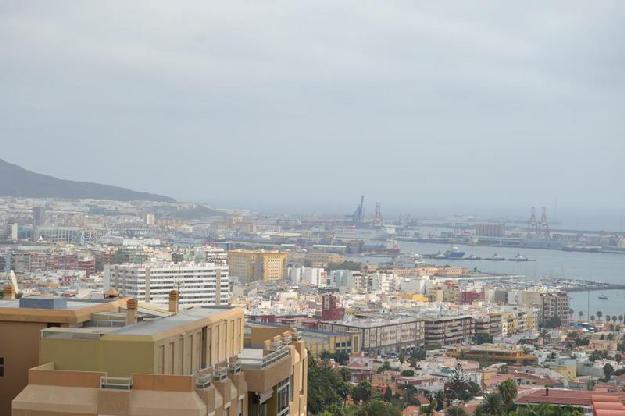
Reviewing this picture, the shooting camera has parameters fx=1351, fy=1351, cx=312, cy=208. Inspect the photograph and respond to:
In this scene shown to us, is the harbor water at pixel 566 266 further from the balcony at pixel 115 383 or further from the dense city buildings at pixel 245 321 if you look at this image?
the balcony at pixel 115 383

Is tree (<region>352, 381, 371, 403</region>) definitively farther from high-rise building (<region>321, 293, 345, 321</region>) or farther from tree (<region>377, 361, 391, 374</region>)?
high-rise building (<region>321, 293, 345, 321</region>)

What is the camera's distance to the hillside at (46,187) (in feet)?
447

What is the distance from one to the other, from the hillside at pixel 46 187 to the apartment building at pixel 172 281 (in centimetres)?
8806

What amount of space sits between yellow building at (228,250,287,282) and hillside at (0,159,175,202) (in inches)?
2679

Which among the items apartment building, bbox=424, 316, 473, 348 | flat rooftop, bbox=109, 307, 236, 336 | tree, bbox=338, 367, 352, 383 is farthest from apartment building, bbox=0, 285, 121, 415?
apartment building, bbox=424, 316, 473, 348

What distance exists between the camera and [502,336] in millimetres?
42844

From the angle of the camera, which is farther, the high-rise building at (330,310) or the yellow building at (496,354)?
the high-rise building at (330,310)

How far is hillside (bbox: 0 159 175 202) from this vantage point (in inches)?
5364

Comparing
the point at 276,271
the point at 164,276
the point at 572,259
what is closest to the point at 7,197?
the point at 572,259

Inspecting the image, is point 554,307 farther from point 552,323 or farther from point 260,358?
point 260,358

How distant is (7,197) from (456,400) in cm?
10955

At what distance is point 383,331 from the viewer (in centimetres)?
4012

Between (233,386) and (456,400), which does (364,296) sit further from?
(233,386)

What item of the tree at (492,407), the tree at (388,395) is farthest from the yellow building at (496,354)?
the tree at (492,407)
